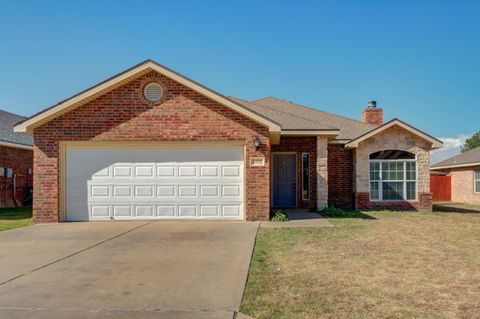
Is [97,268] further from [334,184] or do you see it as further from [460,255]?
[334,184]

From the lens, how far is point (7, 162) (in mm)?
18656

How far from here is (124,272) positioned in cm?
620

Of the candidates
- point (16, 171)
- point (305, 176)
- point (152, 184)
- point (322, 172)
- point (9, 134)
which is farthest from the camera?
point (9, 134)

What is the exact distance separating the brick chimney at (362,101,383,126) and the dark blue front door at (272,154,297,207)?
260 inches

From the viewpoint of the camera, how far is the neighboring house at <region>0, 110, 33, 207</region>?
18.4 m

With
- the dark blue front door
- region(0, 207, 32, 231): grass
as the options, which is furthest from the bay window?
region(0, 207, 32, 231): grass

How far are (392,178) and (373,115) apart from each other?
5.27 m

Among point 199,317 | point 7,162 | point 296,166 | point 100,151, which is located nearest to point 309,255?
point 199,317

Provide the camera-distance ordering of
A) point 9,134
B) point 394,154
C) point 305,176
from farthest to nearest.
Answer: point 9,134
point 394,154
point 305,176

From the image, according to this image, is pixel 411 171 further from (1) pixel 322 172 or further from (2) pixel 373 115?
(2) pixel 373 115

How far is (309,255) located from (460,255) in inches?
111

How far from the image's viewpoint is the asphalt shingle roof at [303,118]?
15923mm

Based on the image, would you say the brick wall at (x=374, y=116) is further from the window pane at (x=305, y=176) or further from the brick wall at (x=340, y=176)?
the window pane at (x=305, y=176)

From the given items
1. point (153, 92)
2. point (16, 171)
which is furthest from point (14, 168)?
point (153, 92)
